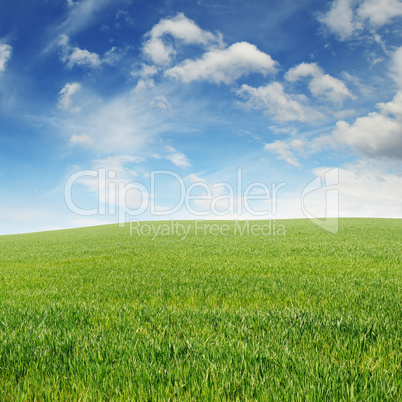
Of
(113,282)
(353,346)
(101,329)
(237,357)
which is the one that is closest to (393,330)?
(353,346)

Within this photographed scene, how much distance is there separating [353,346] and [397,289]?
4756 mm

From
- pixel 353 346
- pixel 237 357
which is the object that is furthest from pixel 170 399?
pixel 353 346

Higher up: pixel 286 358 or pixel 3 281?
pixel 286 358

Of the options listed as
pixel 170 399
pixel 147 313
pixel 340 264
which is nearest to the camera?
pixel 170 399

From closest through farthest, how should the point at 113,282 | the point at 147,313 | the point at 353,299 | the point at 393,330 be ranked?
the point at 393,330 < the point at 147,313 < the point at 353,299 < the point at 113,282

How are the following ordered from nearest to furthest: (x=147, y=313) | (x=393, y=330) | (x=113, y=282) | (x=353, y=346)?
1. (x=353, y=346)
2. (x=393, y=330)
3. (x=147, y=313)
4. (x=113, y=282)

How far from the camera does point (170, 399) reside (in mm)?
2990

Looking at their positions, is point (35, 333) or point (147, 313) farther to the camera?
point (147, 313)

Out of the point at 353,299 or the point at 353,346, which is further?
the point at 353,299

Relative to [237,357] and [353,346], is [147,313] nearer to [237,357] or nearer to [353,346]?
[237,357]

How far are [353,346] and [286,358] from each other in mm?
1145

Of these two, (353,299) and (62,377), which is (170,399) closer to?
(62,377)

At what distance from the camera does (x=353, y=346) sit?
4.02m

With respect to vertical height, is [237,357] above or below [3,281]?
above
